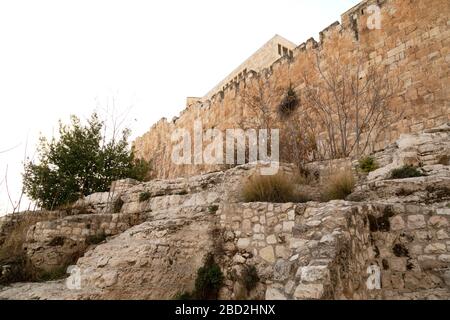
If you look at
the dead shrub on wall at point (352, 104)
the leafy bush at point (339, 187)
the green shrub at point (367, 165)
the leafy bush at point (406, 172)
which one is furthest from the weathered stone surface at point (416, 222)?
the dead shrub on wall at point (352, 104)

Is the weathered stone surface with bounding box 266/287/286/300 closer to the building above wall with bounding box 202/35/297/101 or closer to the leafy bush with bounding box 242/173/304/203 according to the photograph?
the leafy bush with bounding box 242/173/304/203

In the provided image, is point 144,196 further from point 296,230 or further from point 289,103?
point 289,103

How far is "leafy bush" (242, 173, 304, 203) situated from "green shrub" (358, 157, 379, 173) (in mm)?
1584

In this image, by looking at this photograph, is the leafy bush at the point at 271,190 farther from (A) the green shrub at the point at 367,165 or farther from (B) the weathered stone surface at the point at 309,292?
(B) the weathered stone surface at the point at 309,292

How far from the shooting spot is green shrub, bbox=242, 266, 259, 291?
4164mm

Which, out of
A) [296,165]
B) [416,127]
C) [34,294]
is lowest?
[34,294]

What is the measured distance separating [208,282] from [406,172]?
3482 millimetres

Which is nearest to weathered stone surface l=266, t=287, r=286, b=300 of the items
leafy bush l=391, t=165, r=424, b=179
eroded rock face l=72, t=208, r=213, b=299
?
eroded rock face l=72, t=208, r=213, b=299

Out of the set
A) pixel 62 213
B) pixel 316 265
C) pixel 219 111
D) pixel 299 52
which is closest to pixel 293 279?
pixel 316 265

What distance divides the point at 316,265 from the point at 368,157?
13.7 ft

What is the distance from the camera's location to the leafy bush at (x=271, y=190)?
17.3ft

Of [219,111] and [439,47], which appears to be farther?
[219,111]

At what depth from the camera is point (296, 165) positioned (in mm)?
7020
